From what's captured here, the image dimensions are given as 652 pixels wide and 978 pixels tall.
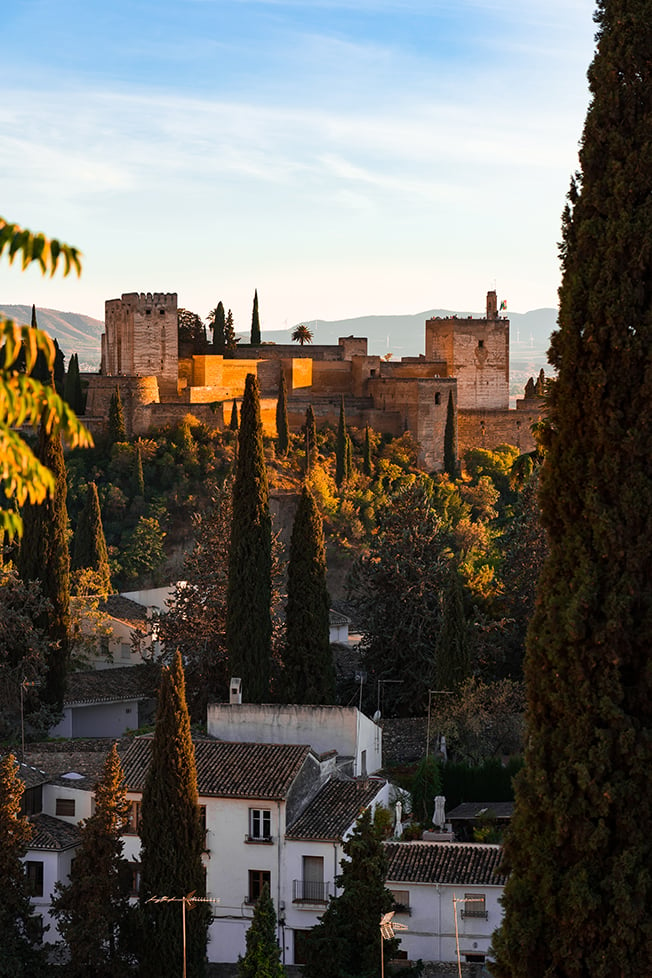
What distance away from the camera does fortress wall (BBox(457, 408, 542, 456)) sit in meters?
65.7

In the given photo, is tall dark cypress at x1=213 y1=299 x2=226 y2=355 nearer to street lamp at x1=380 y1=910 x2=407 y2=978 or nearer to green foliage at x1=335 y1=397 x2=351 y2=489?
green foliage at x1=335 y1=397 x2=351 y2=489

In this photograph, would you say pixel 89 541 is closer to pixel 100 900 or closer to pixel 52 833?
pixel 52 833

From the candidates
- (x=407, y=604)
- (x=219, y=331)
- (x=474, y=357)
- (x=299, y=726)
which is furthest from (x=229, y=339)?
(x=299, y=726)

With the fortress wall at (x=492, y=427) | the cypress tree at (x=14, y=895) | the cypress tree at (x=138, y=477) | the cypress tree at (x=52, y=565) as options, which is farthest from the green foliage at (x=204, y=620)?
the fortress wall at (x=492, y=427)

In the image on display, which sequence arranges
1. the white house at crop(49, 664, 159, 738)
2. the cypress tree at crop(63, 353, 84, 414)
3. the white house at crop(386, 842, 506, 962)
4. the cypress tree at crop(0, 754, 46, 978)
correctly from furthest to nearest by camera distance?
the cypress tree at crop(63, 353, 84, 414), the white house at crop(49, 664, 159, 738), the white house at crop(386, 842, 506, 962), the cypress tree at crop(0, 754, 46, 978)

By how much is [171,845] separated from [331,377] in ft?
154

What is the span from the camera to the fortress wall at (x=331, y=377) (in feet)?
214

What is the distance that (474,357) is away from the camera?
66188mm

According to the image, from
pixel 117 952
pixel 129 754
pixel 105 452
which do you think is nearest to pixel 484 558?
pixel 105 452

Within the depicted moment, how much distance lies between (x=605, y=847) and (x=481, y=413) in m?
57.1

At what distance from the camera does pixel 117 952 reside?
19.6 meters

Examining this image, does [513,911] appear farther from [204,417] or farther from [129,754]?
[204,417]

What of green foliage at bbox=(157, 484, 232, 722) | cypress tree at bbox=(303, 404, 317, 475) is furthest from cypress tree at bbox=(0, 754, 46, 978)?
cypress tree at bbox=(303, 404, 317, 475)

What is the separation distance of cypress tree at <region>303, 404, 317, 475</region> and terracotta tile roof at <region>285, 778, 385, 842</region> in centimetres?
3509
